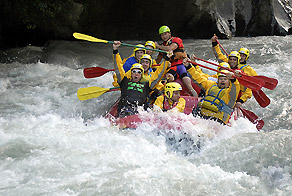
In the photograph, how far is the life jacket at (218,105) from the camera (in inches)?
214

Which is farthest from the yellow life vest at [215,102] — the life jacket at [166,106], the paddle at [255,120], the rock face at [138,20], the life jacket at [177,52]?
the rock face at [138,20]

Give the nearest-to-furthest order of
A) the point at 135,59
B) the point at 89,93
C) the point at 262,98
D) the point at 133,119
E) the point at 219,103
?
the point at 133,119 → the point at 219,103 → the point at 262,98 → the point at 89,93 → the point at 135,59

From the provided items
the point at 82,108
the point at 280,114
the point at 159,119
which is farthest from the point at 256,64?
the point at 159,119

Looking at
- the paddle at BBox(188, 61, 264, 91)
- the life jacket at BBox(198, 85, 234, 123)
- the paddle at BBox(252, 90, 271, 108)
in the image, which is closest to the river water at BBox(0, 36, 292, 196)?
the life jacket at BBox(198, 85, 234, 123)

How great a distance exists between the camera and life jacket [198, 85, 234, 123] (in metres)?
5.43

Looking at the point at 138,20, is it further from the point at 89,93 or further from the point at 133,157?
the point at 133,157

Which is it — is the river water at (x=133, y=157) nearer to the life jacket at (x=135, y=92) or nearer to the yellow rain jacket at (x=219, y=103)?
the yellow rain jacket at (x=219, y=103)

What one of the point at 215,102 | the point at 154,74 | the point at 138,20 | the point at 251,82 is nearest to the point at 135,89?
the point at 154,74

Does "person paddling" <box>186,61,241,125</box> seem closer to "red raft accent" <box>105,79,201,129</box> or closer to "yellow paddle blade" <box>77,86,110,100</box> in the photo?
"red raft accent" <box>105,79,201,129</box>

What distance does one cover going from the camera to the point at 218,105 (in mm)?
5461

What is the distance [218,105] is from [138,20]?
930 centimetres

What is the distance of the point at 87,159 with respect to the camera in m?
4.32

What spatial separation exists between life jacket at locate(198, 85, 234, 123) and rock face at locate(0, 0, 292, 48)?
252 inches

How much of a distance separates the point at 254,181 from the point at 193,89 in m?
3.11
